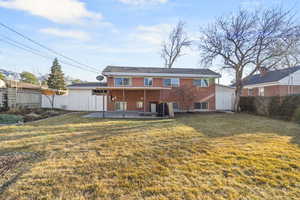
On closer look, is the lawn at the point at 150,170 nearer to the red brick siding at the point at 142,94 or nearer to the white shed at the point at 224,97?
the red brick siding at the point at 142,94

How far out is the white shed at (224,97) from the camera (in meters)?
16.0

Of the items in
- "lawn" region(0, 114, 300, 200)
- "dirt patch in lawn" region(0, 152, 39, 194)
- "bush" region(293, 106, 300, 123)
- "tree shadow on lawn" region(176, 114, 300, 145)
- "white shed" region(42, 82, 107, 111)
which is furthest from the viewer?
"white shed" region(42, 82, 107, 111)

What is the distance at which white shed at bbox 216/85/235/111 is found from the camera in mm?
16016

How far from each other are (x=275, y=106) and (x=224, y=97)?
5.23 meters

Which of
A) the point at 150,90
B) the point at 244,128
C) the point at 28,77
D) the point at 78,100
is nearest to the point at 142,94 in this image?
the point at 150,90

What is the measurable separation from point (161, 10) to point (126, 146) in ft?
32.7

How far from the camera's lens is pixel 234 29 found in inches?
539

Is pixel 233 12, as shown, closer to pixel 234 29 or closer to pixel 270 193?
pixel 234 29

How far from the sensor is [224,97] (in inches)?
635

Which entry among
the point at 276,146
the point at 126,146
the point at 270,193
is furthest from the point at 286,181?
the point at 126,146

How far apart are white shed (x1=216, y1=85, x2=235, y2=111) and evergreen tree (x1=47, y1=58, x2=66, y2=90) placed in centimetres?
2620

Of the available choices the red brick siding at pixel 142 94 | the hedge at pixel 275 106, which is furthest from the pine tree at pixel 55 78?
the hedge at pixel 275 106

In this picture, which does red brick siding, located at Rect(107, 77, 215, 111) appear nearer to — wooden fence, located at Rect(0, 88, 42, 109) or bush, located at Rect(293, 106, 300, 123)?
bush, located at Rect(293, 106, 300, 123)

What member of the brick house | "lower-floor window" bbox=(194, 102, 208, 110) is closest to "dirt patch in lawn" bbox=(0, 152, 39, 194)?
the brick house
